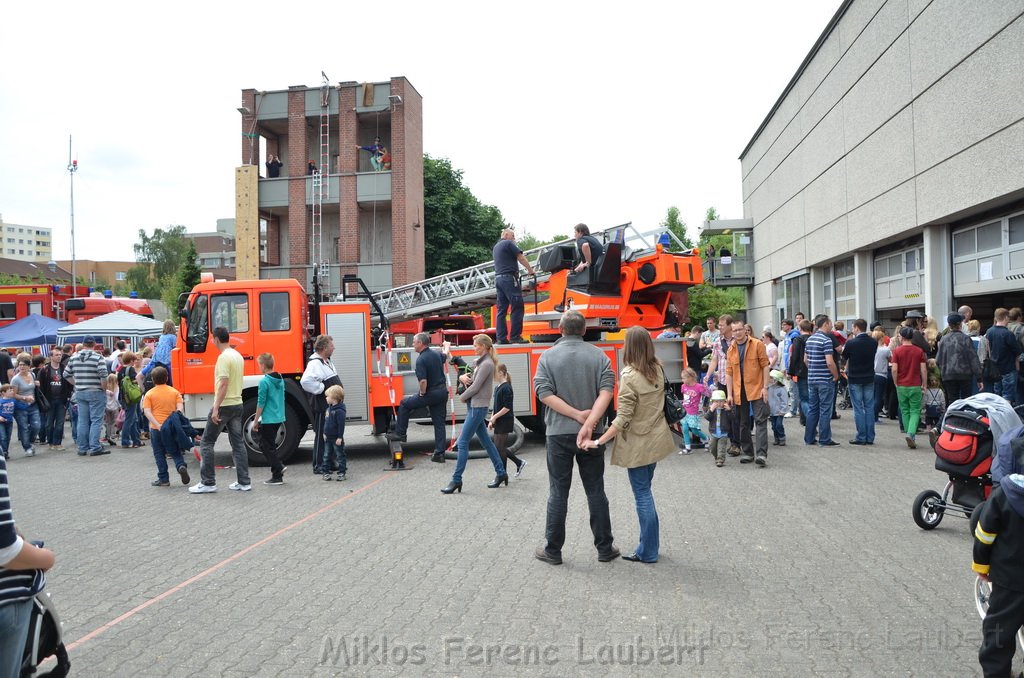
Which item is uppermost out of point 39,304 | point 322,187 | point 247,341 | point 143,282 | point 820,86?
point 820,86

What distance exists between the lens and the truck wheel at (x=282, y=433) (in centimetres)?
1106

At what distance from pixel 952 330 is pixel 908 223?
8.93 meters

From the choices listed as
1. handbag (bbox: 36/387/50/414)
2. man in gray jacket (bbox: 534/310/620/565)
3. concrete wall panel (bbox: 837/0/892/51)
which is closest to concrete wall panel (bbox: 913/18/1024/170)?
concrete wall panel (bbox: 837/0/892/51)

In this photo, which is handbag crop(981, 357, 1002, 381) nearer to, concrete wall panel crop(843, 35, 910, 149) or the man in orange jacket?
the man in orange jacket

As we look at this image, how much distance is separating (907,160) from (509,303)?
12.7 meters

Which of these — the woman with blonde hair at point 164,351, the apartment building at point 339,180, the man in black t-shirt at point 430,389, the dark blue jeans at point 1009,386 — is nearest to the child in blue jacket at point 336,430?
the man in black t-shirt at point 430,389

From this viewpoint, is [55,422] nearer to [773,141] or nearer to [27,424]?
[27,424]

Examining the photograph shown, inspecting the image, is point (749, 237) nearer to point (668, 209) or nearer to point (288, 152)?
point (288, 152)

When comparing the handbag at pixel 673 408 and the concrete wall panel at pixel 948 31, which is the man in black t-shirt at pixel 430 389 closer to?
the handbag at pixel 673 408

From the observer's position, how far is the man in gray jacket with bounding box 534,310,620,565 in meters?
5.78

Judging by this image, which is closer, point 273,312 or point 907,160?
point 273,312

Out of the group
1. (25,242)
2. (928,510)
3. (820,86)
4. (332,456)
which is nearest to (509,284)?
(332,456)

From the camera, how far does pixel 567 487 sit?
585cm

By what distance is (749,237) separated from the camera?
40719 millimetres
